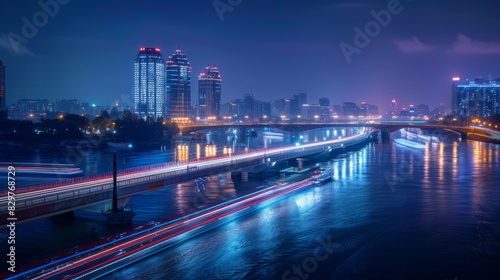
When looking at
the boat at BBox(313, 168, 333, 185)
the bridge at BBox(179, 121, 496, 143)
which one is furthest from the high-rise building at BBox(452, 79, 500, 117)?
the boat at BBox(313, 168, 333, 185)

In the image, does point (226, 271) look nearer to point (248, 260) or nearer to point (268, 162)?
point (248, 260)

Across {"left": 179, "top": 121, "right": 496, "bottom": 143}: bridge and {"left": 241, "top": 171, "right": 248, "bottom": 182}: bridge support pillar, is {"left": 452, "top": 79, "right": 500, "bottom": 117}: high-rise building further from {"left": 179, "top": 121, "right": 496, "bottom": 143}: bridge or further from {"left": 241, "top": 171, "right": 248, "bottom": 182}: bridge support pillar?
{"left": 241, "top": 171, "right": 248, "bottom": 182}: bridge support pillar

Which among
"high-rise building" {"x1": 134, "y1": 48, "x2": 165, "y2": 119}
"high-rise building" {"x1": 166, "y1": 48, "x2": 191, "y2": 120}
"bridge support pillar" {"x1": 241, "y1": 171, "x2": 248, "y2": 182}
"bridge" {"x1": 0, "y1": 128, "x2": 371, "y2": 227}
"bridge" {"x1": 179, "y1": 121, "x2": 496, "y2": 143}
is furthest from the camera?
"high-rise building" {"x1": 134, "y1": 48, "x2": 165, "y2": 119}

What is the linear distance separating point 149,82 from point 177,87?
939cm

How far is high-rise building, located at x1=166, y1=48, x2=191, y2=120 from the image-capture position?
311 feet

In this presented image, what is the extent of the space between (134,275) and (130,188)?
483 centimetres

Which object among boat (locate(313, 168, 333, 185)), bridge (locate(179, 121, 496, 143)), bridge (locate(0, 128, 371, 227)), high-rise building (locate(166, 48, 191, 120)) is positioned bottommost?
boat (locate(313, 168, 333, 185))

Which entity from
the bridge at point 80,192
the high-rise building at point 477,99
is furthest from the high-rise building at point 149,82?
the bridge at point 80,192

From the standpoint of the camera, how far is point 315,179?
2216 centimetres

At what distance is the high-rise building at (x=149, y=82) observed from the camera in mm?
101375

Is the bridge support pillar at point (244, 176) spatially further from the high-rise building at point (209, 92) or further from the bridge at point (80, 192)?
the high-rise building at point (209, 92)

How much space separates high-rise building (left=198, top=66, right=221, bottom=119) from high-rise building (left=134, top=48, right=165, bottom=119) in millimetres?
9128

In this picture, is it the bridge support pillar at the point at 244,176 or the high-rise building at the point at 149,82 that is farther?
the high-rise building at the point at 149,82

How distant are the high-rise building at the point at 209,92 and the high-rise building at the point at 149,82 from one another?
9.13m
